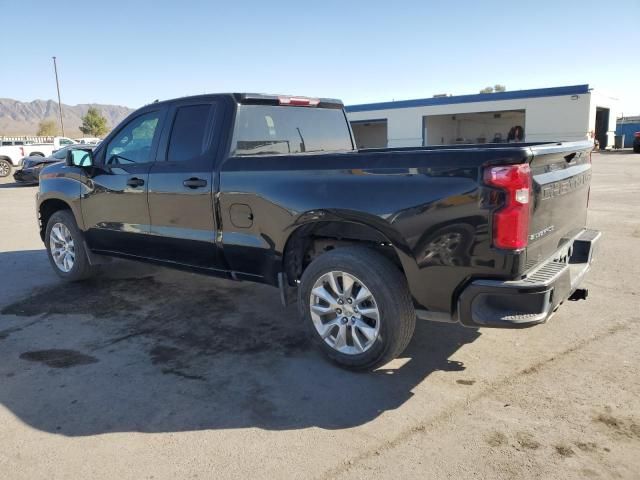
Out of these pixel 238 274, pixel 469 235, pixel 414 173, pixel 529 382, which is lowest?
pixel 529 382

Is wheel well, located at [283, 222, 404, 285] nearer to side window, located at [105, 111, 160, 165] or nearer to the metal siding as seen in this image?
side window, located at [105, 111, 160, 165]

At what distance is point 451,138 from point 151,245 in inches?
1669

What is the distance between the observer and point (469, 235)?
10.1 feet

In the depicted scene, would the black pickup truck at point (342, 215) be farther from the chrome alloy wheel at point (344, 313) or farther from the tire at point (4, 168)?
the tire at point (4, 168)

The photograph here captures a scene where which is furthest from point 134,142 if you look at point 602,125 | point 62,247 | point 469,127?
point 469,127

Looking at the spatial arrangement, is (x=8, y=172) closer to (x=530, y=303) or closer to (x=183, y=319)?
(x=183, y=319)

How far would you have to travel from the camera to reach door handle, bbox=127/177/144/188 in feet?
16.3

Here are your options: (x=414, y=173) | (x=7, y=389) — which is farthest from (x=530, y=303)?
(x=7, y=389)

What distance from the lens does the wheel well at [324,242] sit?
3.69 meters

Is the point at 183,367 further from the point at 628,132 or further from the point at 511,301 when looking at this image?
the point at 628,132

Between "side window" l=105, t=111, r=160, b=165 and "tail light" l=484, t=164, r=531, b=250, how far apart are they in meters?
3.31

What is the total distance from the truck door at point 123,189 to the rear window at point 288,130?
974 millimetres

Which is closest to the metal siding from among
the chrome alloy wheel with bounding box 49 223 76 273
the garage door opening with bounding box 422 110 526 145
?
the garage door opening with bounding box 422 110 526 145

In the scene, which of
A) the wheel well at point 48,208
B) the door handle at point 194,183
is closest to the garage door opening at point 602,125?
the wheel well at point 48,208
